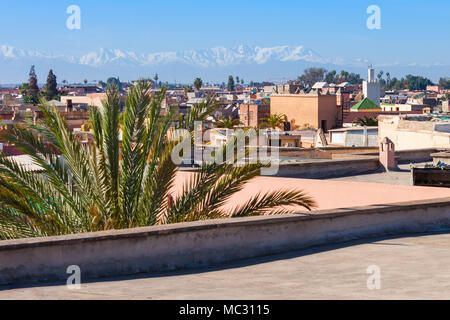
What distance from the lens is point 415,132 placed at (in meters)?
29.2

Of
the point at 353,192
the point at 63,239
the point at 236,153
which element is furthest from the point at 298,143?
the point at 63,239

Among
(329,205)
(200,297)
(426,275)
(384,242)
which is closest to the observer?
(200,297)

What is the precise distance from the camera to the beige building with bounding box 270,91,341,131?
64125 millimetres

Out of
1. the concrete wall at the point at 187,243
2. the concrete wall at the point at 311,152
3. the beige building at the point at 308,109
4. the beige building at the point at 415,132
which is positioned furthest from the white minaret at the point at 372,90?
the concrete wall at the point at 187,243

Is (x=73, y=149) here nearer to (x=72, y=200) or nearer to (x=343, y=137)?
(x=72, y=200)

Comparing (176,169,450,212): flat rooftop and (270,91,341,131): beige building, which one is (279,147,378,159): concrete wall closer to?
(176,169,450,212): flat rooftop

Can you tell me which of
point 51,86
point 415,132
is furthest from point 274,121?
point 51,86

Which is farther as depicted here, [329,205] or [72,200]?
[329,205]

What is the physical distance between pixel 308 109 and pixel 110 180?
5726cm

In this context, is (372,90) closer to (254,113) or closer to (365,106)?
(365,106)

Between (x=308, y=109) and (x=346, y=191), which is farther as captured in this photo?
(x=308, y=109)

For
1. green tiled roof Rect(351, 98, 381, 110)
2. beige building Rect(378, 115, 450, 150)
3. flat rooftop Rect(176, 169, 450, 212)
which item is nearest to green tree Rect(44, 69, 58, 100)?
green tiled roof Rect(351, 98, 381, 110)
